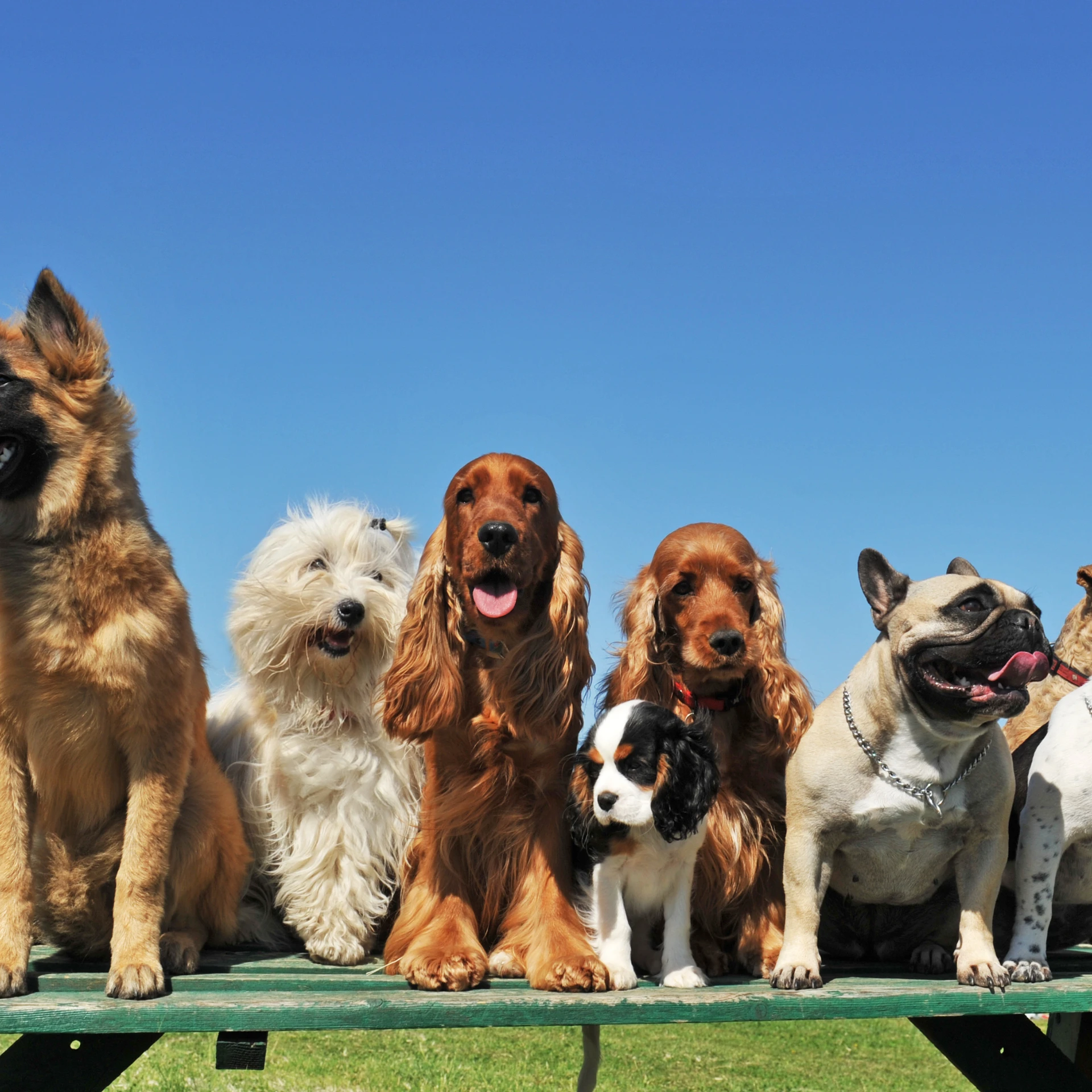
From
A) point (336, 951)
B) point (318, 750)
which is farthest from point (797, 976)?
point (318, 750)

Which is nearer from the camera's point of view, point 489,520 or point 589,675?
point 489,520

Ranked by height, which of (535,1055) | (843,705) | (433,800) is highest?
(843,705)

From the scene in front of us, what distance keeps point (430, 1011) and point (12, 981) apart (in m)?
1.25

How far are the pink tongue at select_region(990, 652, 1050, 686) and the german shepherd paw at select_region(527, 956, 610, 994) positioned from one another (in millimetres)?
1562

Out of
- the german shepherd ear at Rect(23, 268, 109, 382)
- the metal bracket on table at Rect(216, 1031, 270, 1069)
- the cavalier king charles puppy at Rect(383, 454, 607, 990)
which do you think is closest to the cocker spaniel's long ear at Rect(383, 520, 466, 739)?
the cavalier king charles puppy at Rect(383, 454, 607, 990)

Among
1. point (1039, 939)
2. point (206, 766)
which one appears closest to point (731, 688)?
point (1039, 939)

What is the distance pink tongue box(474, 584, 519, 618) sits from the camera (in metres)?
3.71

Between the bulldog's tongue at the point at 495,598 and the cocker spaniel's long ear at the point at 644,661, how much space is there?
1.95 feet

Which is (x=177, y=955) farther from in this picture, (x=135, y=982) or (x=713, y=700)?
(x=713, y=700)

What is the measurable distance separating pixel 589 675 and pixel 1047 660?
1.54m

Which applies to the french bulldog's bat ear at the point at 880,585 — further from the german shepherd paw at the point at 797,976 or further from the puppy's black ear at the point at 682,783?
the german shepherd paw at the point at 797,976

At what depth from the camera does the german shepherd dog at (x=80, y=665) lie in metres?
3.32

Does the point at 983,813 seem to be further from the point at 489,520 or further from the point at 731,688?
the point at 489,520

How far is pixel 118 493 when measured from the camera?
350 centimetres
